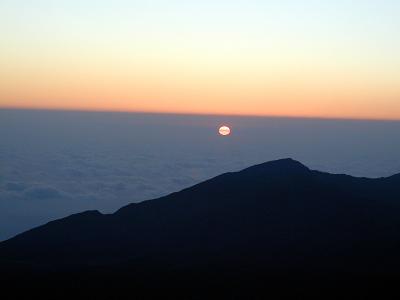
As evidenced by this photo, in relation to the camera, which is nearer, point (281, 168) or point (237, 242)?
point (237, 242)

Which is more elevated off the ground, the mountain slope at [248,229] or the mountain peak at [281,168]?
the mountain peak at [281,168]

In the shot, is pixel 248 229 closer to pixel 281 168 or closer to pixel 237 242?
pixel 237 242

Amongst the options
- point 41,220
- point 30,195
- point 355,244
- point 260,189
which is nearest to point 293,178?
point 260,189

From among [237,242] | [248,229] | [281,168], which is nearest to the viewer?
[237,242]

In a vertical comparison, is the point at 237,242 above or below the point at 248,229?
below

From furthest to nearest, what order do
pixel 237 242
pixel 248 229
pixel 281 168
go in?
pixel 281 168 → pixel 248 229 → pixel 237 242

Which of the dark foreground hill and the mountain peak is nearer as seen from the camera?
the dark foreground hill

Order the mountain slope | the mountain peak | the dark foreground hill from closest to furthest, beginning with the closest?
the dark foreground hill < the mountain slope < the mountain peak

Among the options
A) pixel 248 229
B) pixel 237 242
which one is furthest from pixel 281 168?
pixel 237 242
